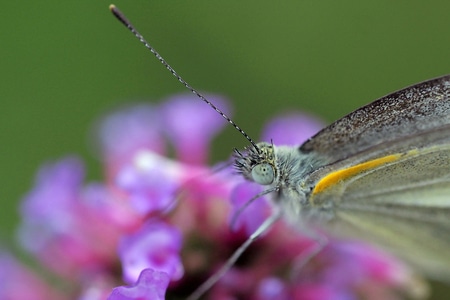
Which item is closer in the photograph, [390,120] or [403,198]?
[390,120]

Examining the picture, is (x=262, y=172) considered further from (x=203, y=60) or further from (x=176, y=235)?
(x=203, y=60)

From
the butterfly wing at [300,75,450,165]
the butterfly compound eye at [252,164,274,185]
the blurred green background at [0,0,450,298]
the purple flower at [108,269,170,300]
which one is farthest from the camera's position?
the blurred green background at [0,0,450,298]

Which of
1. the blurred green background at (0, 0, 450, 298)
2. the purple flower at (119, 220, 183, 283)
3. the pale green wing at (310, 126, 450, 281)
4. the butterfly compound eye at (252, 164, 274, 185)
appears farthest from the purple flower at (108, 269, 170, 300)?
the blurred green background at (0, 0, 450, 298)

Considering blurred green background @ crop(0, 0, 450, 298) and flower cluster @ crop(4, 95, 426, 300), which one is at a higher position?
blurred green background @ crop(0, 0, 450, 298)

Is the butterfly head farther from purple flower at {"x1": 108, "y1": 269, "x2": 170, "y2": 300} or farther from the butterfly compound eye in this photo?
purple flower at {"x1": 108, "y1": 269, "x2": 170, "y2": 300}

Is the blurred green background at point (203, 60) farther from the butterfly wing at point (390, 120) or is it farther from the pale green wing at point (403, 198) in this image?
the butterfly wing at point (390, 120)

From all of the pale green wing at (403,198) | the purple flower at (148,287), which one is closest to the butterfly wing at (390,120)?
the pale green wing at (403,198)

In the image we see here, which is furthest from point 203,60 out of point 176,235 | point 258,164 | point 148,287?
point 148,287
